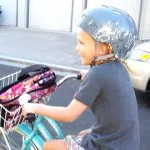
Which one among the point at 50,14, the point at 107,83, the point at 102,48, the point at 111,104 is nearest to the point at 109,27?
the point at 102,48

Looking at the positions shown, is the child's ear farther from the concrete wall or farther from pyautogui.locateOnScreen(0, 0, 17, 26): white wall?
pyautogui.locateOnScreen(0, 0, 17, 26): white wall

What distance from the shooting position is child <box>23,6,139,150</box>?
236 cm

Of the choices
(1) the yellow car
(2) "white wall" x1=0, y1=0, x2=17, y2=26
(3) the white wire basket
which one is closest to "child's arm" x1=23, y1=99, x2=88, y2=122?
(3) the white wire basket

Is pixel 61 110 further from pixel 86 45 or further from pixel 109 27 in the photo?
pixel 109 27

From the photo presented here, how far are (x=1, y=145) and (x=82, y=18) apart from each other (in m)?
1.24

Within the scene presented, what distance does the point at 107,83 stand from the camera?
2363 millimetres

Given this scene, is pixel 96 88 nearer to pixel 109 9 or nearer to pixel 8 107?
pixel 109 9

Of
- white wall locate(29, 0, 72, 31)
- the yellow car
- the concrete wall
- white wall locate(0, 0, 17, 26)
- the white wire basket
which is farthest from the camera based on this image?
white wall locate(0, 0, 17, 26)

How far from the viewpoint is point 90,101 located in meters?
2.36

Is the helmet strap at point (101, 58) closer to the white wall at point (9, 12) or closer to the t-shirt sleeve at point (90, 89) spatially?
the t-shirt sleeve at point (90, 89)

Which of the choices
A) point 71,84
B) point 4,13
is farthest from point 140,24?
point 71,84

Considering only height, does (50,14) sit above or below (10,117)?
below

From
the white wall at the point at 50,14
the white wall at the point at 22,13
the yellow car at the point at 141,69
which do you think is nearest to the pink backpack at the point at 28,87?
the yellow car at the point at 141,69

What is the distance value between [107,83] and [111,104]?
13cm
